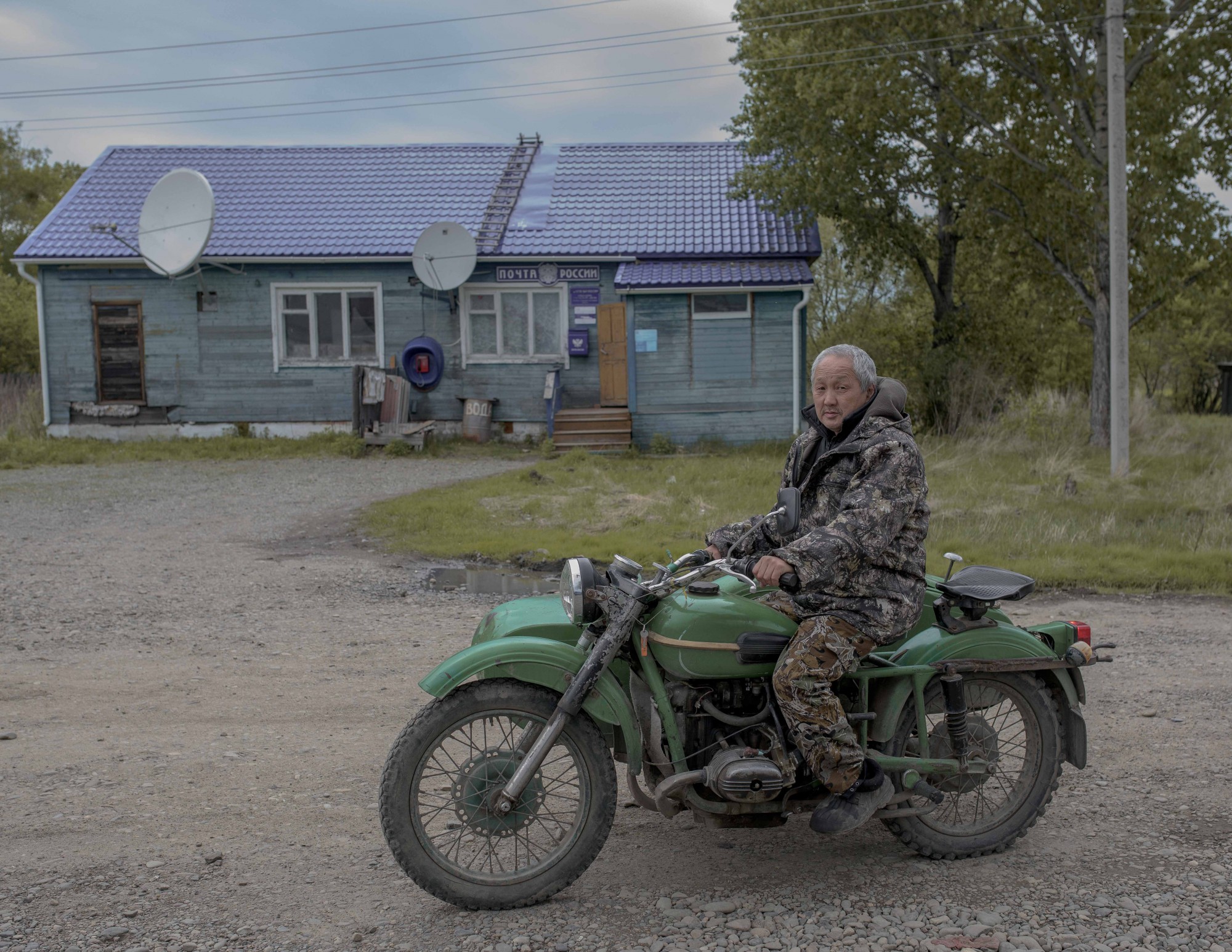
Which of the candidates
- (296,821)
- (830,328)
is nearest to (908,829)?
(296,821)

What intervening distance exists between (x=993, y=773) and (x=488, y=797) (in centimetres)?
183

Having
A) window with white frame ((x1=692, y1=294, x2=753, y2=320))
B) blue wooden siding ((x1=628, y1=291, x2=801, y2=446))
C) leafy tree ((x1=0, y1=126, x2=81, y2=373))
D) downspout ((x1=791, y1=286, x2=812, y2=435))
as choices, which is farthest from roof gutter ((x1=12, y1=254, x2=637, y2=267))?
leafy tree ((x1=0, y1=126, x2=81, y2=373))

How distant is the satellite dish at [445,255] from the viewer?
20219 millimetres

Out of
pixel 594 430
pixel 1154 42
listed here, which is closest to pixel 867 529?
pixel 594 430

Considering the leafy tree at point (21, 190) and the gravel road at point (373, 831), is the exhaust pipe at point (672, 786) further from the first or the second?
the leafy tree at point (21, 190)

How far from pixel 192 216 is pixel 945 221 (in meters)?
15.6

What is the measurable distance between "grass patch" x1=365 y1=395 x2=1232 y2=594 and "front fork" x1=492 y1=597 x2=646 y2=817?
19.0ft

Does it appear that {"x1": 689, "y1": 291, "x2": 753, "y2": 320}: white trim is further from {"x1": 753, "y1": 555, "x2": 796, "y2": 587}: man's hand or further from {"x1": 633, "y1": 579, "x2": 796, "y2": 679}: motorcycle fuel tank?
{"x1": 753, "y1": 555, "x2": 796, "y2": 587}: man's hand

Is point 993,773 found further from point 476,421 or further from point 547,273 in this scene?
point 547,273

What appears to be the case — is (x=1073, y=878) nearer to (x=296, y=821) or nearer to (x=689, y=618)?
(x=689, y=618)

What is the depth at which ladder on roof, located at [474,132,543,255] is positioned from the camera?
70.0ft

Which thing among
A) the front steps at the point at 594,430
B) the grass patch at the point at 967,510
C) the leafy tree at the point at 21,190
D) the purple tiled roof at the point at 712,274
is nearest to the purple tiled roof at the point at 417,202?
the purple tiled roof at the point at 712,274

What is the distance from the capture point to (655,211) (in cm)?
2256

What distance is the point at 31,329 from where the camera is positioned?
39.9 m
